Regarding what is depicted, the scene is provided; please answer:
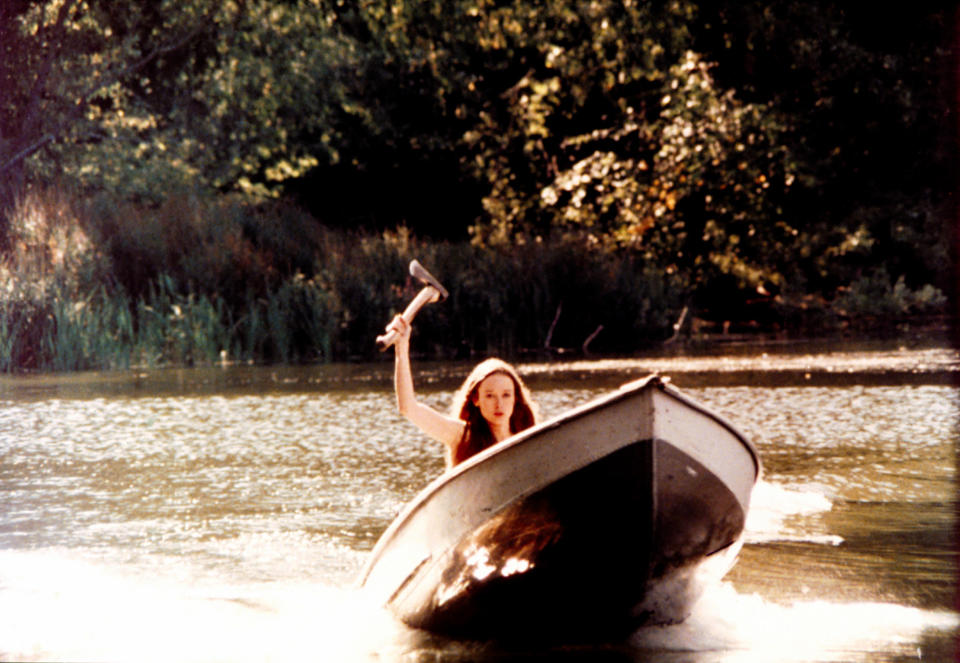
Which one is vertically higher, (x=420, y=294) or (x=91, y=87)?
(x=91, y=87)

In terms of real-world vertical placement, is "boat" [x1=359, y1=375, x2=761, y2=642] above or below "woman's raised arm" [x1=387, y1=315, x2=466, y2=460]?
below

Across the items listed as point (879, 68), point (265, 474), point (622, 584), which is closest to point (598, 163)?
point (879, 68)

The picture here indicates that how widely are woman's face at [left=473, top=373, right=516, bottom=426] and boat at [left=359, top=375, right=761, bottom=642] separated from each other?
692 mm

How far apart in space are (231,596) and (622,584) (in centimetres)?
200

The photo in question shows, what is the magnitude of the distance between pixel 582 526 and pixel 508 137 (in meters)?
20.1

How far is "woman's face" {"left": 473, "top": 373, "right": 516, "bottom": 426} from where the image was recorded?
608 centimetres

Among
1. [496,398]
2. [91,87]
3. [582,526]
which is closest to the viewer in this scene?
[582,526]

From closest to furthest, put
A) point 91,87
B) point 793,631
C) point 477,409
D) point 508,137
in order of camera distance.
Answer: point 793,631 < point 477,409 < point 508,137 < point 91,87

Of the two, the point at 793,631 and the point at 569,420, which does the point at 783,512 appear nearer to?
the point at 793,631

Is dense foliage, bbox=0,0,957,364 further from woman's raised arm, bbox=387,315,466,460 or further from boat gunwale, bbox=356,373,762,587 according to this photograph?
boat gunwale, bbox=356,373,762,587

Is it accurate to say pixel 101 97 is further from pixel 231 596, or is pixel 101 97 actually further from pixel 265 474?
pixel 231 596

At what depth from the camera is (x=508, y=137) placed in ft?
82.4

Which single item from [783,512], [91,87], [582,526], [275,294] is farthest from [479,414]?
[91,87]

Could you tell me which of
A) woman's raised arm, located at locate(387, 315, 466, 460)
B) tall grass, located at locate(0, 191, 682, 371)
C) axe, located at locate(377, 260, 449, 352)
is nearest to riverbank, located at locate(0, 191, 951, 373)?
tall grass, located at locate(0, 191, 682, 371)
